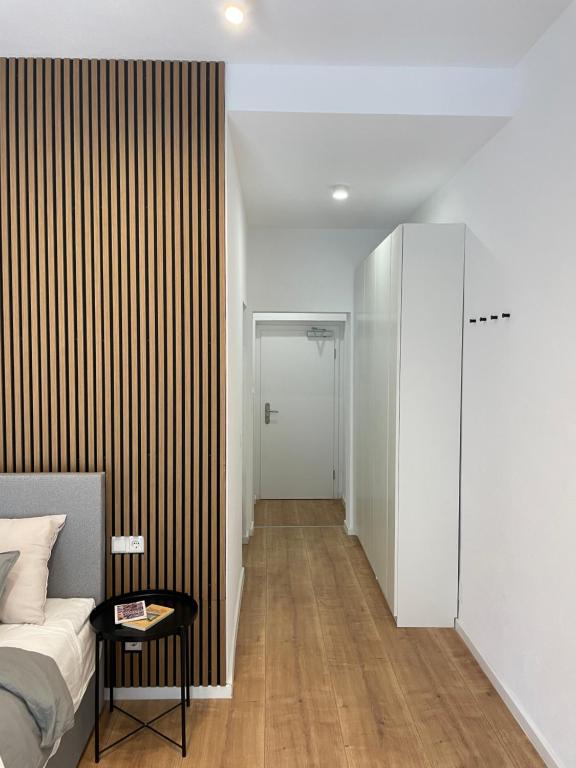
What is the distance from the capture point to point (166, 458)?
8.64ft

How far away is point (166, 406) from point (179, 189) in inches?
39.4

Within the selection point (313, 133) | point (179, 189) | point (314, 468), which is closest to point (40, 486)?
point (179, 189)

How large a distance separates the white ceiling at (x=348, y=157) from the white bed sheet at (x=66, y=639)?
2.32 metres

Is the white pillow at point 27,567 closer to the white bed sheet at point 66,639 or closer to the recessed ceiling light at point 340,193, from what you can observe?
the white bed sheet at point 66,639

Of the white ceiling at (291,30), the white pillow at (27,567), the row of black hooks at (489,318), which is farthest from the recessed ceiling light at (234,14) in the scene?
the white pillow at (27,567)

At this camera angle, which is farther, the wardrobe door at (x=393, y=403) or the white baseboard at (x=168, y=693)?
the wardrobe door at (x=393, y=403)

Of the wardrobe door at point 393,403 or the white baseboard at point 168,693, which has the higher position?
the wardrobe door at point 393,403

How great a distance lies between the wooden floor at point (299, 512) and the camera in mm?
5488

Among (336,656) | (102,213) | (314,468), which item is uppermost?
(102,213)

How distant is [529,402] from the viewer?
2436 millimetres

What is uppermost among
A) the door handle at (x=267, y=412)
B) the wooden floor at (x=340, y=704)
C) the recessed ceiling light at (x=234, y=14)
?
the recessed ceiling light at (x=234, y=14)

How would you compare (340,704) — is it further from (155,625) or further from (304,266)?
(304,266)

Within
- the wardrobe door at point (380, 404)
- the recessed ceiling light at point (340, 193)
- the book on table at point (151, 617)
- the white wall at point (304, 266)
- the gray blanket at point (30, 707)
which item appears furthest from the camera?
the white wall at point (304, 266)

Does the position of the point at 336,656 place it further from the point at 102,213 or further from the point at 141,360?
the point at 102,213
